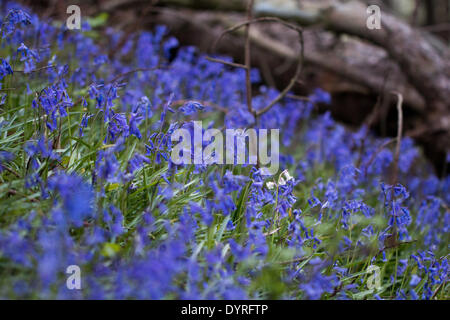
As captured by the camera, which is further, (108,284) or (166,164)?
(166,164)

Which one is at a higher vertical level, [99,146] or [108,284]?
[99,146]

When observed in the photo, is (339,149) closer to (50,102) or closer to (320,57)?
(320,57)

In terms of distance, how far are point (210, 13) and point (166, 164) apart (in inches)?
177

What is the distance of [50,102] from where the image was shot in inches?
92.8

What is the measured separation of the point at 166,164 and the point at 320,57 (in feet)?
12.0

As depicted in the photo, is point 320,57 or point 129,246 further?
point 320,57

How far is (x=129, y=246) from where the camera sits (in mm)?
2025

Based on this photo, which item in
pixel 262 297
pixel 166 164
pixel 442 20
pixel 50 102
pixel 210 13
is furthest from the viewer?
pixel 442 20

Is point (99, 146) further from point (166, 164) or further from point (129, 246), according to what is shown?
point (129, 246)

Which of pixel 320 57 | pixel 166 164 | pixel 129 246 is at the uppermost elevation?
pixel 320 57
